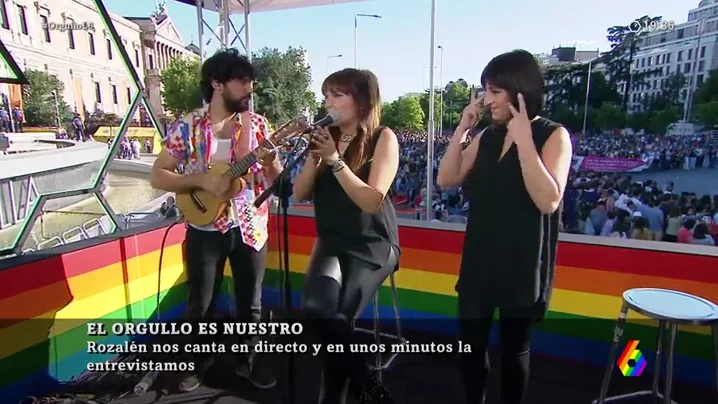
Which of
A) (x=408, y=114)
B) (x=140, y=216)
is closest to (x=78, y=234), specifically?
(x=140, y=216)

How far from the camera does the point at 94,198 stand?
101 inches

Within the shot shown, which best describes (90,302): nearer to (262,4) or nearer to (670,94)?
(262,4)

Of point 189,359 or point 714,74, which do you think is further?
point 714,74

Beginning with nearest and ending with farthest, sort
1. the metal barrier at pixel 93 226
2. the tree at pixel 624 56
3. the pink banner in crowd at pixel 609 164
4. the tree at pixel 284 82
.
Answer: the metal barrier at pixel 93 226 < the pink banner in crowd at pixel 609 164 < the tree at pixel 624 56 < the tree at pixel 284 82

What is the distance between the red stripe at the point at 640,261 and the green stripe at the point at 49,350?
2.31m

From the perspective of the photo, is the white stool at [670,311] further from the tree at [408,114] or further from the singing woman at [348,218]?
the tree at [408,114]

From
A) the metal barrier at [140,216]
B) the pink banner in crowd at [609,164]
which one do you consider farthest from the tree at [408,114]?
the metal barrier at [140,216]

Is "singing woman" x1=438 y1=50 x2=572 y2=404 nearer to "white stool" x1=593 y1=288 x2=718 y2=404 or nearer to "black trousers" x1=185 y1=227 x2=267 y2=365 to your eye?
"white stool" x1=593 y1=288 x2=718 y2=404

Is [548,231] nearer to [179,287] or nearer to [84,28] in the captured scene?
[179,287]

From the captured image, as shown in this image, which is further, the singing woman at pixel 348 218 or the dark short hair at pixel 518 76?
the singing woman at pixel 348 218

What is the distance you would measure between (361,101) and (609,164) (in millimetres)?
11366

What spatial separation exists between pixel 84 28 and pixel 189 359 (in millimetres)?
2261

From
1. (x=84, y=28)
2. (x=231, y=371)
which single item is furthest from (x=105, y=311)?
(x=84, y=28)

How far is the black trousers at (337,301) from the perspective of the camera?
141 cm
